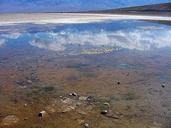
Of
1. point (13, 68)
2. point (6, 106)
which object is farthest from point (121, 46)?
point (6, 106)

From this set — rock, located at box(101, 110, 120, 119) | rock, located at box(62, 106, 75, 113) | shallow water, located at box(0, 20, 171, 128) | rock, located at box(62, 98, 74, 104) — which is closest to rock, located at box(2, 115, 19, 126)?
shallow water, located at box(0, 20, 171, 128)

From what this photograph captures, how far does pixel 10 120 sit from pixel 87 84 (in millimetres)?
3273

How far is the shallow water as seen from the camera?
722 cm

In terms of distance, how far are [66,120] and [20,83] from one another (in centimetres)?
351

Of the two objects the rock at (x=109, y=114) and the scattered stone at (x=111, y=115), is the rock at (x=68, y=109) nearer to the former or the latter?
the rock at (x=109, y=114)

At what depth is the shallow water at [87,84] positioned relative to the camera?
7219 mm

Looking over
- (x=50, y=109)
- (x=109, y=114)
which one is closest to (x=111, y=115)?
(x=109, y=114)

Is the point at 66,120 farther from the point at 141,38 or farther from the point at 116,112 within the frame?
the point at 141,38

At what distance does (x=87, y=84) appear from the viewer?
33.0 ft

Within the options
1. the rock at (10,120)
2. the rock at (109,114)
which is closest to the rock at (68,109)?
the rock at (109,114)

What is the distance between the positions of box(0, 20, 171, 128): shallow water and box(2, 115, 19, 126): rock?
0.08ft

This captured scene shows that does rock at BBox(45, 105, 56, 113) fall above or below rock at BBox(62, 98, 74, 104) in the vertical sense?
below

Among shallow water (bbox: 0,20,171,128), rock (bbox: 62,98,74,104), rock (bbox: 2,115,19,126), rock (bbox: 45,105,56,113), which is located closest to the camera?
rock (bbox: 2,115,19,126)

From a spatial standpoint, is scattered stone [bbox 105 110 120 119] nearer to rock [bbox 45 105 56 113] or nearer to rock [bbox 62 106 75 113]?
rock [bbox 62 106 75 113]
